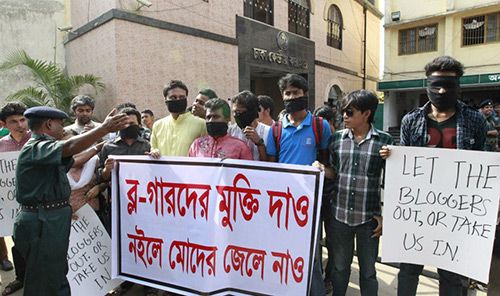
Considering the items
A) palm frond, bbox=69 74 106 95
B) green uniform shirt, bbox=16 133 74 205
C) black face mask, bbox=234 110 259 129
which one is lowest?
green uniform shirt, bbox=16 133 74 205

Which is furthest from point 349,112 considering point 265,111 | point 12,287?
point 12,287

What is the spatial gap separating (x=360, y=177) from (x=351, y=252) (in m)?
0.58

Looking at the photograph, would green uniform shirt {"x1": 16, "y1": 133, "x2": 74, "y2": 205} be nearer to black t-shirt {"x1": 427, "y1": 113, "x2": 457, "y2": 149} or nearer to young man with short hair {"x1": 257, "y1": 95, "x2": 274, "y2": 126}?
young man with short hair {"x1": 257, "y1": 95, "x2": 274, "y2": 126}

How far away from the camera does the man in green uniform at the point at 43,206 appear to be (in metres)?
1.95

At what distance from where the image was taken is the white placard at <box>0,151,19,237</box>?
2.92 m

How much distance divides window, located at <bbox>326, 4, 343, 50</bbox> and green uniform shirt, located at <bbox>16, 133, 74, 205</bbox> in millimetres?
16171

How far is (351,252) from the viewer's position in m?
2.28

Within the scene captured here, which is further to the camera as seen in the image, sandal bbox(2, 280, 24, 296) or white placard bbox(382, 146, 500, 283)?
sandal bbox(2, 280, 24, 296)

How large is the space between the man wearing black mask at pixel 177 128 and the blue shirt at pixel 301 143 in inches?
31.8

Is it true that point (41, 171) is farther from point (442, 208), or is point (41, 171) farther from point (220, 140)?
point (442, 208)

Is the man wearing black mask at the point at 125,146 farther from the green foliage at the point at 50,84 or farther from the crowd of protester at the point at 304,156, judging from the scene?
the green foliage at the point at 50,84

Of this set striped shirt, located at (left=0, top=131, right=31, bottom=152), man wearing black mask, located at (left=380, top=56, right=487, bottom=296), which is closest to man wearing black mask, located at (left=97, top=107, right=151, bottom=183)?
striped shirt, located at (left=0, top=131, right=31, bottom=152)

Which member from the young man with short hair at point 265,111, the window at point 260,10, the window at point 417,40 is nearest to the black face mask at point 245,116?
the young man with short hair at point 265,111

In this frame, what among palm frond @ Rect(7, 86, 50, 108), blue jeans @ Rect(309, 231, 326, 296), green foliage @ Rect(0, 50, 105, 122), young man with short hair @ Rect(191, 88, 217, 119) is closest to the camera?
blue jeans @ Rect(309, 231, 326, 296)
